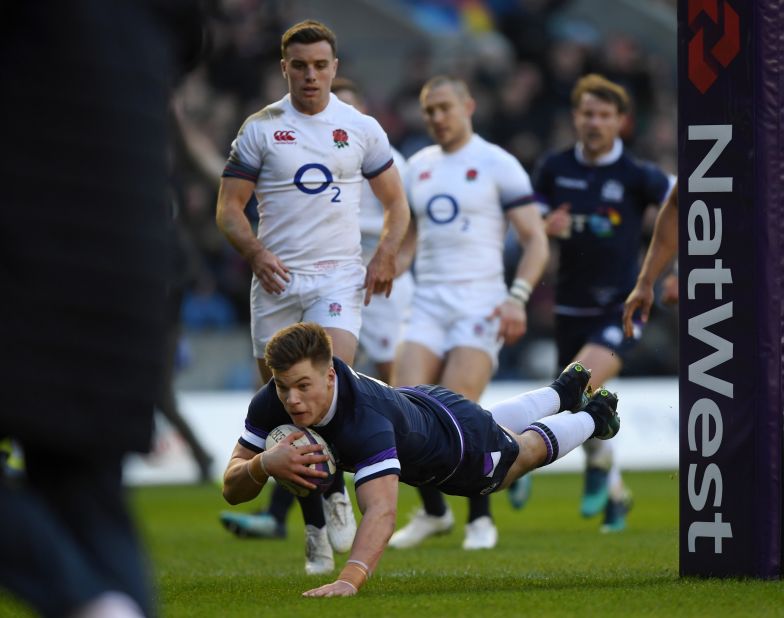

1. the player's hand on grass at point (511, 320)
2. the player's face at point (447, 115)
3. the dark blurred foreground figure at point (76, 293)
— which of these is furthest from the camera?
the player's face at point (447, 115)

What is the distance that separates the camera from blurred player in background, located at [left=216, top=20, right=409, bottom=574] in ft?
25.1

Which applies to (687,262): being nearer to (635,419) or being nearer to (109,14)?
(109,14)

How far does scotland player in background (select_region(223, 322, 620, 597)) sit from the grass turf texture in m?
0.40

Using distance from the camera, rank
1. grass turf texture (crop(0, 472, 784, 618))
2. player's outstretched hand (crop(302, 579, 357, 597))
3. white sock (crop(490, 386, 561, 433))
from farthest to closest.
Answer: white sock (crop(490, 386, 561, 433)) → player's outstretched hand (crop(302, 579, 357, 597)) → grass turf texture (crop(0, 472, 784, 618))

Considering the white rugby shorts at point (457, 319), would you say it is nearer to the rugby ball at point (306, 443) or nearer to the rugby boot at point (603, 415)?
the rugby boot at point (603, 415)

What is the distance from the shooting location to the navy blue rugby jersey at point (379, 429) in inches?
241

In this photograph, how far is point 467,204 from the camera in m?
9.74

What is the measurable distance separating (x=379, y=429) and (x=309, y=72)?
2280 millimetres

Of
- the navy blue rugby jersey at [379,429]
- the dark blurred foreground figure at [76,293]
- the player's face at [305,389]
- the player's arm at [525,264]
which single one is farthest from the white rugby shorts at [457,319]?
the dark blurred foreground figure at [76,293]

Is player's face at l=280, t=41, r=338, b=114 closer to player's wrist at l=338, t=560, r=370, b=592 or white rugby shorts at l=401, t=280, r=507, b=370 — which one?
white rugby shorts at l=401, t=280, r=507, b=370

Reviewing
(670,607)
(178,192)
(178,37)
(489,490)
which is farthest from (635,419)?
(178,37)

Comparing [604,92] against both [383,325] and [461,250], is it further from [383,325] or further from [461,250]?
[383,325]

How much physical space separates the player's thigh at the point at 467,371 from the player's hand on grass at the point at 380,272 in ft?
6.29

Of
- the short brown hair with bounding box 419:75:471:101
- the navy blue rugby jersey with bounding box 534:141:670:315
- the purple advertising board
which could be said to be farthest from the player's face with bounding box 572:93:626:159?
the purple advertising board
